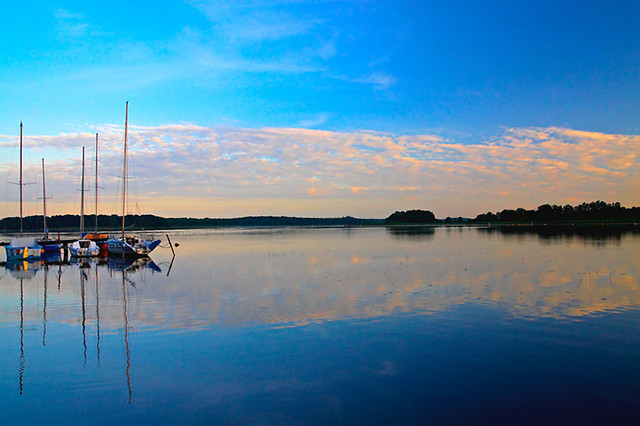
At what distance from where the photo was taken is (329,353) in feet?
37.0

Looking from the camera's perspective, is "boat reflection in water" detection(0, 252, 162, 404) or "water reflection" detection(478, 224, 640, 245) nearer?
"boat reflection in water" detection(0, 252, 162, 404)

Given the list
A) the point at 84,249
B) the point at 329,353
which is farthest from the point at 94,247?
the point at 329,353

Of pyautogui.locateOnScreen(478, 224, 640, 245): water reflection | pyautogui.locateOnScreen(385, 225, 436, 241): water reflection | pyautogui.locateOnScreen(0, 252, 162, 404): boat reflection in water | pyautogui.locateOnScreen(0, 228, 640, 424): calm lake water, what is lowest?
pyautogui.locateOnScreen(0, 252, 162, 404): boat reflection in water

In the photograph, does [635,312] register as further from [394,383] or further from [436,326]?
[394,383]

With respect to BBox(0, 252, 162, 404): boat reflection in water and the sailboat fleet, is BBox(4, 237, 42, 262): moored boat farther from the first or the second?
BBox(0, 252, 162, 404): boat reflection in water

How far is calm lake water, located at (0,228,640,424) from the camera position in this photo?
8.12m

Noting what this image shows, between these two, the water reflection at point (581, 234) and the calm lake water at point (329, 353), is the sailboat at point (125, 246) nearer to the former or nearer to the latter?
the calm lake water at point (329, 353)

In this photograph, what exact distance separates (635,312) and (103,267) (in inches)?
1338

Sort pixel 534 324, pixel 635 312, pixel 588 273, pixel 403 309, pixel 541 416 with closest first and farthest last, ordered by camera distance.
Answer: pixel 541 416 → pixel 534 324 → pixel 635 312 → pixel 403 309 → pixel 588 273

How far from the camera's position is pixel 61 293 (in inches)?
866

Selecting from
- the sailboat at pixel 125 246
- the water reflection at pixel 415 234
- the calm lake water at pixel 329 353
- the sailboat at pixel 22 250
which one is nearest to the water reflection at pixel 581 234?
Answer: the water reflection at pixel 415 234

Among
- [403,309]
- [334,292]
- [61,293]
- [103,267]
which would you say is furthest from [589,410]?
[103,267]

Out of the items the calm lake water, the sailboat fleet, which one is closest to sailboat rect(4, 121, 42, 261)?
the sailboat fleet

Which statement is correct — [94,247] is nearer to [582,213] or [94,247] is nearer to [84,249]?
[84,249]
